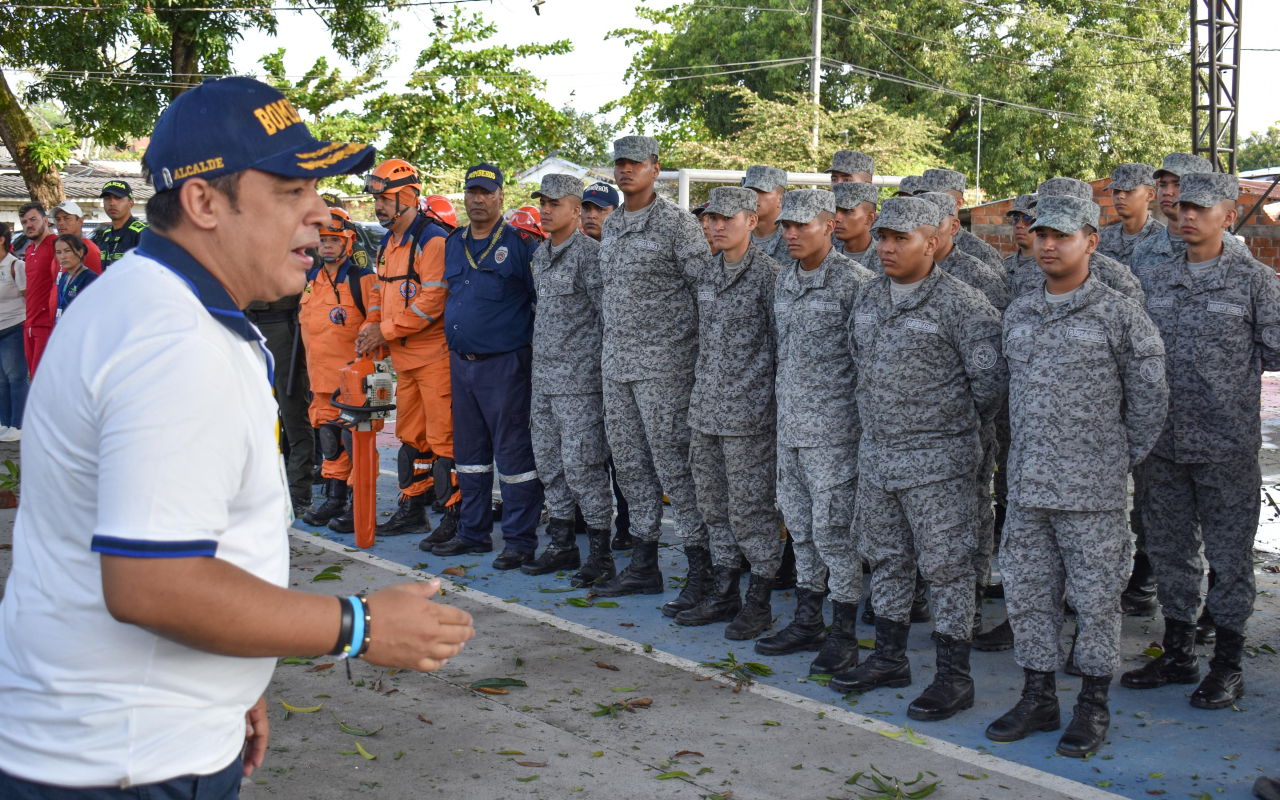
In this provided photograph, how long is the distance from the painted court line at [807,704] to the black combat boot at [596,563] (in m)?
0.55

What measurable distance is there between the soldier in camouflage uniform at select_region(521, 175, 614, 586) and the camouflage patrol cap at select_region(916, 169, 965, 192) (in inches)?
95.9

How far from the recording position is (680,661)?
4.99 m

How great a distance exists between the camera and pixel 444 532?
7.04m

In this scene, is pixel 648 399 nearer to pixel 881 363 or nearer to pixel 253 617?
pixel 881 363

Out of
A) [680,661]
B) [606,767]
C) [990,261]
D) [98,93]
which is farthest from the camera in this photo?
[98,93]

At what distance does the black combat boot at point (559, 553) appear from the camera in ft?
21.4

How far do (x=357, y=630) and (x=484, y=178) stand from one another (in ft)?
17.9

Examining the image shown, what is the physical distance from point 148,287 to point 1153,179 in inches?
238

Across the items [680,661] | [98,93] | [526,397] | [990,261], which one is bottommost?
[680,661]

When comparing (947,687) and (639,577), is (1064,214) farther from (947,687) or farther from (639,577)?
(639,577)

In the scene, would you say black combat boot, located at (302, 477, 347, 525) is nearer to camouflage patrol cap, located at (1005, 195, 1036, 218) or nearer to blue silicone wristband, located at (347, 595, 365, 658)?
camouflage patrol cap, located at (1005, 195, 1036, 218)

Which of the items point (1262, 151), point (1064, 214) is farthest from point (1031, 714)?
point (1262, 151)

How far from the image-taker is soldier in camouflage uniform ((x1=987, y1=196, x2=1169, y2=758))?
13.3 ft

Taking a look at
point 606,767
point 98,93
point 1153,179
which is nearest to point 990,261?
point 1153,179
